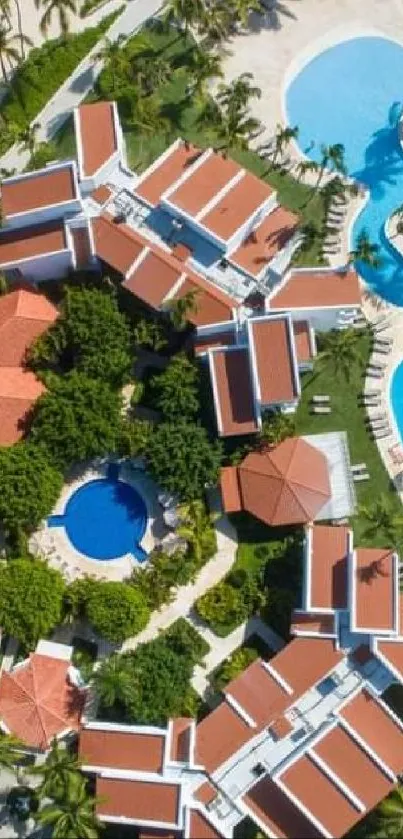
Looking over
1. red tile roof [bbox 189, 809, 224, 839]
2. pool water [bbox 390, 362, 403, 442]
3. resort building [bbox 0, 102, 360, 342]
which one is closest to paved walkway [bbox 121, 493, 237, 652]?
resort building [bbox 0, 102, 360, 342]

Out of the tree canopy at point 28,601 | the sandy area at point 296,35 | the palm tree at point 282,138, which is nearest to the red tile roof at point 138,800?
the tree canopy at point 28,601

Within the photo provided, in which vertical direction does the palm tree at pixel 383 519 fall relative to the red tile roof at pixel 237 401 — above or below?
below

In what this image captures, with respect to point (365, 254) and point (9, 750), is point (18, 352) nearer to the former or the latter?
point (365, 254)

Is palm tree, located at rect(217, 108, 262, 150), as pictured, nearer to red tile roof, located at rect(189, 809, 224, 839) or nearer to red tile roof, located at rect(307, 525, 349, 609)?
red tile roof, located at rect(307, 525, 349, 609)

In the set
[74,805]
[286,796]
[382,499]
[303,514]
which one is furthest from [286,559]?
[74,805]

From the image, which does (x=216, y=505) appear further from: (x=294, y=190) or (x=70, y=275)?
(x=294, y=190)

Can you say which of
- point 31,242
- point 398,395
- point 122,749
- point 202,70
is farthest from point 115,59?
point 122,749

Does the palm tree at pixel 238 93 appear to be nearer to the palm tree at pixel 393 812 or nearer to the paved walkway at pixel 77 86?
the paved walkway at pixel 77 86
